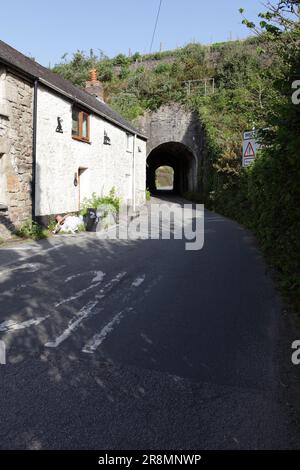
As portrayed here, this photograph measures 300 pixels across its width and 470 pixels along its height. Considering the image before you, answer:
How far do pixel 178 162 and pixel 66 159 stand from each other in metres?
27.7

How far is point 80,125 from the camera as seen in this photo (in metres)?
16.7

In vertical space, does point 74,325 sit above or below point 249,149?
below

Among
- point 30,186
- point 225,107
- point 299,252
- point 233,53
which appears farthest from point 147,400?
point 233,53

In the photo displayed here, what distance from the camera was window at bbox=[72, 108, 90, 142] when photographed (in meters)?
16.3

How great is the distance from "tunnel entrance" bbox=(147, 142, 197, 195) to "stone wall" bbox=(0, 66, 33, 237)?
19897 millimetres

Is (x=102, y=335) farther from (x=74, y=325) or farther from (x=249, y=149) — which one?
(x=249, y=149)

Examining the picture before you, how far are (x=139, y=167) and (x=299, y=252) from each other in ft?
76.4

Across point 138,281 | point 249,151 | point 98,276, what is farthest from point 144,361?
point 249,151

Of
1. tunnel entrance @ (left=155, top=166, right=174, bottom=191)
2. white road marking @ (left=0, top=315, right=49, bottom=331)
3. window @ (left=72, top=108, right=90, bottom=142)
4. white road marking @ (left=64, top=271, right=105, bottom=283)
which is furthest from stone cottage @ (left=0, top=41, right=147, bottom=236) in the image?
tunnel entrance @ (left=155, top=166, right=174, bottom=191)

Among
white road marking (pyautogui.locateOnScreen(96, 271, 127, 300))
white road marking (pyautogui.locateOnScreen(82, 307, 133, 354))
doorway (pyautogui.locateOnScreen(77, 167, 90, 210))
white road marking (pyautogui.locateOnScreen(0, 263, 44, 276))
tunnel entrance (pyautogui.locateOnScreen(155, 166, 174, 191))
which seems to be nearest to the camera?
white road marking (pyautogui.locateOnScreen(82, 307, 133, 354))

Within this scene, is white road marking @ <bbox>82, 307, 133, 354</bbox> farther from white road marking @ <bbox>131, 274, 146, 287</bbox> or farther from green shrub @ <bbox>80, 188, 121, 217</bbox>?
green shrub @ <bbox>80, 188, 121, 217</bbox>

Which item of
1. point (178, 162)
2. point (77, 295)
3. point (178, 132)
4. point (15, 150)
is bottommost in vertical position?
point (77, 295)
